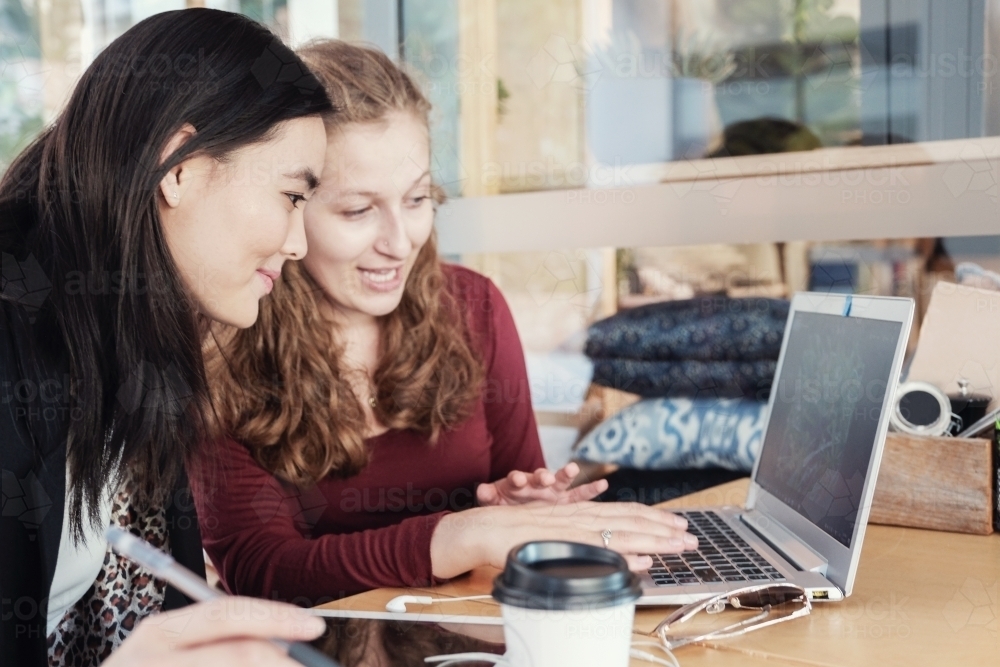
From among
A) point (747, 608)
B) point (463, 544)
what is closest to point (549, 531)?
point (463, 544)

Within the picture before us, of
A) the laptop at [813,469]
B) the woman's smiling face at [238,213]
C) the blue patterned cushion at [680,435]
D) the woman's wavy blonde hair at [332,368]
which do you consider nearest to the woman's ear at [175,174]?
the woman's smiling face at [238,213]

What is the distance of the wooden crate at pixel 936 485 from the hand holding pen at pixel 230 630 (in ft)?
2.62

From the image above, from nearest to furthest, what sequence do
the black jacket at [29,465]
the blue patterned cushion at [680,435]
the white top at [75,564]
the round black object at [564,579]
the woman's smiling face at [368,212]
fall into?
the round black object at [564,579] → the black jacket at [29,465] → the white top at [75,564] → the woman's smiling face at [368,212] → the blue patterned cushion at [680,435]

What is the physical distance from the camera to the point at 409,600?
0.91 meters

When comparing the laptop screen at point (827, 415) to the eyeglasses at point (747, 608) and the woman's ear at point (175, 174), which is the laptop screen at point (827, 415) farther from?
the woman's ear at point (175, 174)

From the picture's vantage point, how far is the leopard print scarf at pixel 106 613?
118 cm

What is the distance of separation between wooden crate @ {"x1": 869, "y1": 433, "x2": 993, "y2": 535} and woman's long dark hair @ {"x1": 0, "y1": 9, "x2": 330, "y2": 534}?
2.73ft

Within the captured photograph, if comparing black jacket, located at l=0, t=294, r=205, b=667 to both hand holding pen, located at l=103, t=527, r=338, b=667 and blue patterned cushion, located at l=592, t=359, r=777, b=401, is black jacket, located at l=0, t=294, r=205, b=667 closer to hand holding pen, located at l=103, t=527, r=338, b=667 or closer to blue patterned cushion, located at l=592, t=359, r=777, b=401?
hand holding pen, located at l=103, t=527, r=338, b=667

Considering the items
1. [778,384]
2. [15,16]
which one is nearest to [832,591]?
[778,384]

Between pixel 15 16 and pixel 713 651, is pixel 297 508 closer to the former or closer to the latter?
pixel 713 651

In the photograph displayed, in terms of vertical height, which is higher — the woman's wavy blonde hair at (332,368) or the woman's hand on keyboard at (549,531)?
the woman's wavy blonde hair at (332,368)

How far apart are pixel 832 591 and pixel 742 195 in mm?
1291

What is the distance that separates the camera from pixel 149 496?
4.09ft

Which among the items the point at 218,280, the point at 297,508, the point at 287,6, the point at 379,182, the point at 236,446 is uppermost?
the point at 287,6
